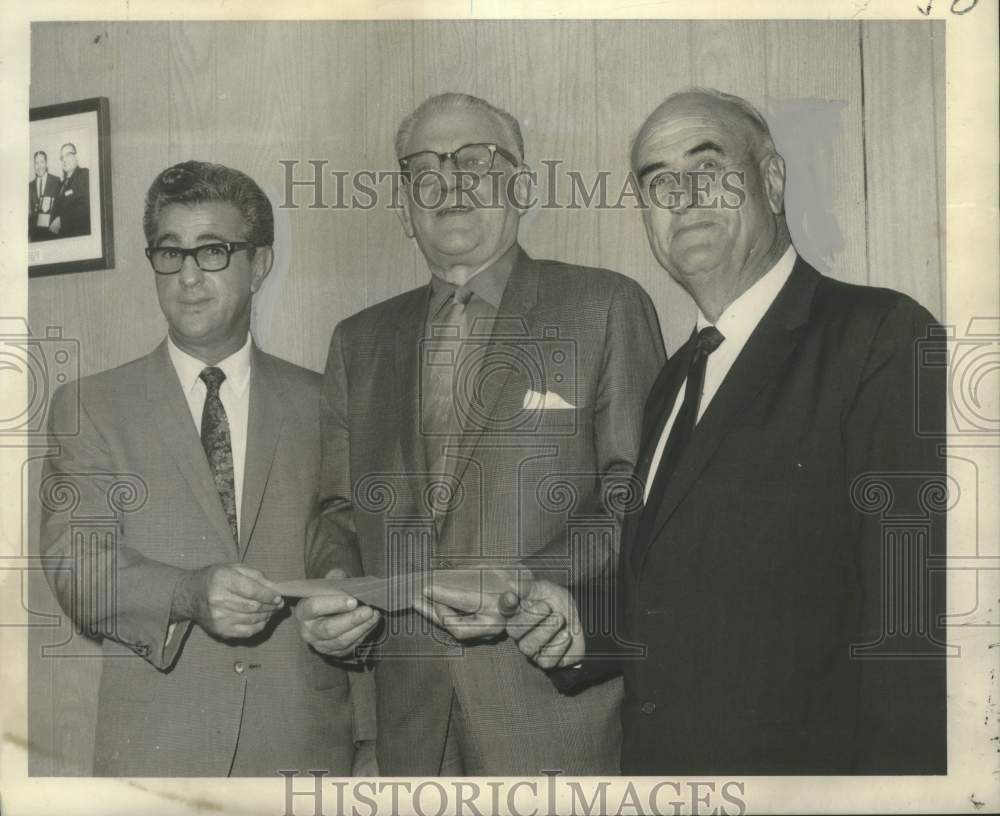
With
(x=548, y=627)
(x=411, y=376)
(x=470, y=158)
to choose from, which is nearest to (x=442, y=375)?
(x=411, y=376)

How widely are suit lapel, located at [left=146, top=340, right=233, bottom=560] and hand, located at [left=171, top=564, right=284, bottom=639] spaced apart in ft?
0.17

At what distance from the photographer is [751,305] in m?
2.37

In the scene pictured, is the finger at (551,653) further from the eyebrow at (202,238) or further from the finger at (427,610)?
the eyebrow at (202,238)

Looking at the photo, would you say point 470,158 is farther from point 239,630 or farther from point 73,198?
point 239,630

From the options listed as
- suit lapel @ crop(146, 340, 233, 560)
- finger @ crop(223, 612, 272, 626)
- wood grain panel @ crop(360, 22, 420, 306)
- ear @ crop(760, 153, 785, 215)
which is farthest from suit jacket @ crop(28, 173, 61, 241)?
ear @ crop(760, 153, 785, 215)

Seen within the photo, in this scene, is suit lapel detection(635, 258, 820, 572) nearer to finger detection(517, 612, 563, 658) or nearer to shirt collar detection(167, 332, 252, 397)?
finger detection(517, 612, 563, 658)

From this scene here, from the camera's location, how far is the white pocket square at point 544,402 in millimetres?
2389

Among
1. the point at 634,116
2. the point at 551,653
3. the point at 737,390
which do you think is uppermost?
the point at 634,116

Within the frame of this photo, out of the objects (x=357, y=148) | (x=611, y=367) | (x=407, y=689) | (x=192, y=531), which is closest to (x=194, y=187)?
(x=357, y=148)

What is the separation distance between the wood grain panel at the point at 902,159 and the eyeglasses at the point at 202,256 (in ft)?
4.27

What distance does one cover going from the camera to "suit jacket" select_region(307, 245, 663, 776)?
7.78 ft

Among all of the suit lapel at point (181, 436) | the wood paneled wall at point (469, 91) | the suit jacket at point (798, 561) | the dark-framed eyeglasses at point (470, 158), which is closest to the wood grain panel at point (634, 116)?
the wood paneled wall at point (469, 91)

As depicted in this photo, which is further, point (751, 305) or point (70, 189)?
point (70, 189)

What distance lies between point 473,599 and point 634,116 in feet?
3.44
